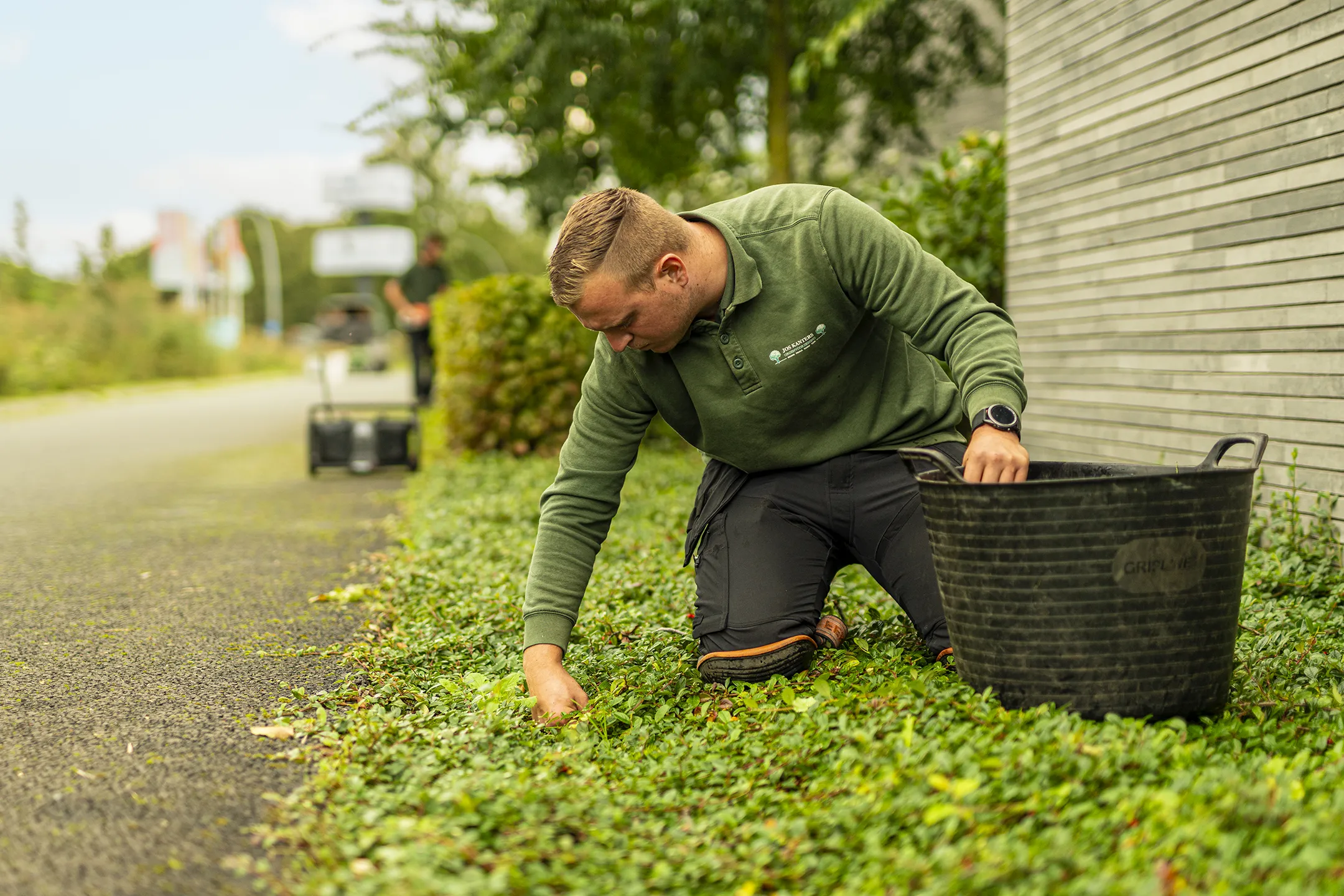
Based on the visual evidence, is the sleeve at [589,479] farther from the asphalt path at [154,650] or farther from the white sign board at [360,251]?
the white sign board at [360,251]

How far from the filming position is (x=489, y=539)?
5.64 m

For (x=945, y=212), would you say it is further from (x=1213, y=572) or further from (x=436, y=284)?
(x=436, y=284)

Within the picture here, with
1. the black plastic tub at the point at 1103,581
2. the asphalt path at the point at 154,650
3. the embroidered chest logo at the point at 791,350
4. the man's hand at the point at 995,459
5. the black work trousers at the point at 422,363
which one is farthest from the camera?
the black work trousers at the point at 422,363

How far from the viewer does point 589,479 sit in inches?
133

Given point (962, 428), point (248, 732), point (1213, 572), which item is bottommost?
point (248, 732)

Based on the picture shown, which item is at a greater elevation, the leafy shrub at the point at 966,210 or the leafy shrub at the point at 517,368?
the leafy shrub at the point at 966,210

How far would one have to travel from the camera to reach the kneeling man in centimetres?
305

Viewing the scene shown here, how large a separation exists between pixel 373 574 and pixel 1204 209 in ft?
13.5

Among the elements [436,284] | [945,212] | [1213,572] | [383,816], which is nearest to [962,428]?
[1213,572]

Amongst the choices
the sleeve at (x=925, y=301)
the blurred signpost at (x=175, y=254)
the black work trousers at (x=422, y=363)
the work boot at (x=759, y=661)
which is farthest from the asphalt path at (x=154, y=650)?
the blurred signpost at (x=175, y=254)

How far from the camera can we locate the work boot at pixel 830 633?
369 centimetres

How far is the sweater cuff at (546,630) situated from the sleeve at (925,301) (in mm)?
1231

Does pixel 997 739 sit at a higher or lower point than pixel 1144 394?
lower

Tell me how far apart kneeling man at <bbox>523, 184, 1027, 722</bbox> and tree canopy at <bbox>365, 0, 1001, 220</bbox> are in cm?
530
